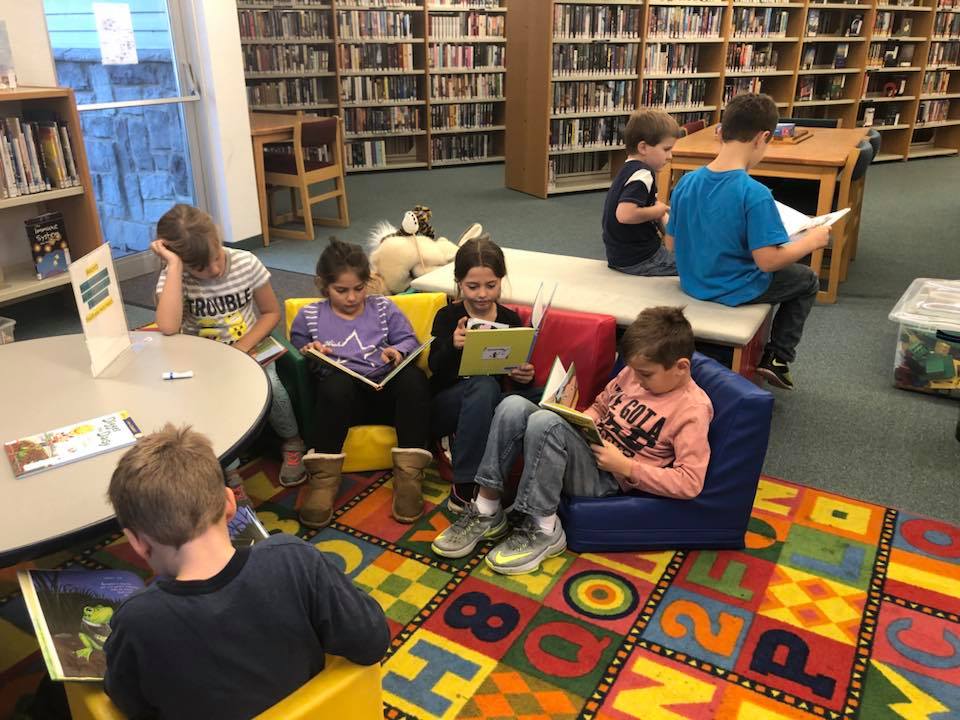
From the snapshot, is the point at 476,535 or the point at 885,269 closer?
the point at 476,535

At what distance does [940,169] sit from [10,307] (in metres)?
8.39

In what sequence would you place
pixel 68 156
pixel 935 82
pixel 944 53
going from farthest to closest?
pixel 935 82, pixel 944 53, pixel 68 156

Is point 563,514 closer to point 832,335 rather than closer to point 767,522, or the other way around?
point 767,522

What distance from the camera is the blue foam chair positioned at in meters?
2.00

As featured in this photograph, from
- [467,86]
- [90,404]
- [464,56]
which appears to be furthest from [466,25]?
[90,404]

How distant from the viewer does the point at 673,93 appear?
23.7 feet

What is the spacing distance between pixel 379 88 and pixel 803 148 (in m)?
4.85

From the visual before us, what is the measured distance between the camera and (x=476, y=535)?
2.16m

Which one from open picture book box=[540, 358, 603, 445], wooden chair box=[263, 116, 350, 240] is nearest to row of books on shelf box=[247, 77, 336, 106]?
wooden chair box=[263, 116, 350, 240]

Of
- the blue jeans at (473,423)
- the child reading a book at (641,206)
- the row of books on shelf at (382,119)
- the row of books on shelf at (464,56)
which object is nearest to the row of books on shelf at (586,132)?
the row of books on shelf at (464,56)

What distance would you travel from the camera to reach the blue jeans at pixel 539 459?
80.1 inches

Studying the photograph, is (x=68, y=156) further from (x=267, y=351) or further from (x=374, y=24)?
(x=374, y=24)

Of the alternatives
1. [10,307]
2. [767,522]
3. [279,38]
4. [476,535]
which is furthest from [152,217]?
[767,522]

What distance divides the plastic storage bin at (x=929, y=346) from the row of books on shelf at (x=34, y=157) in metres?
3.80
